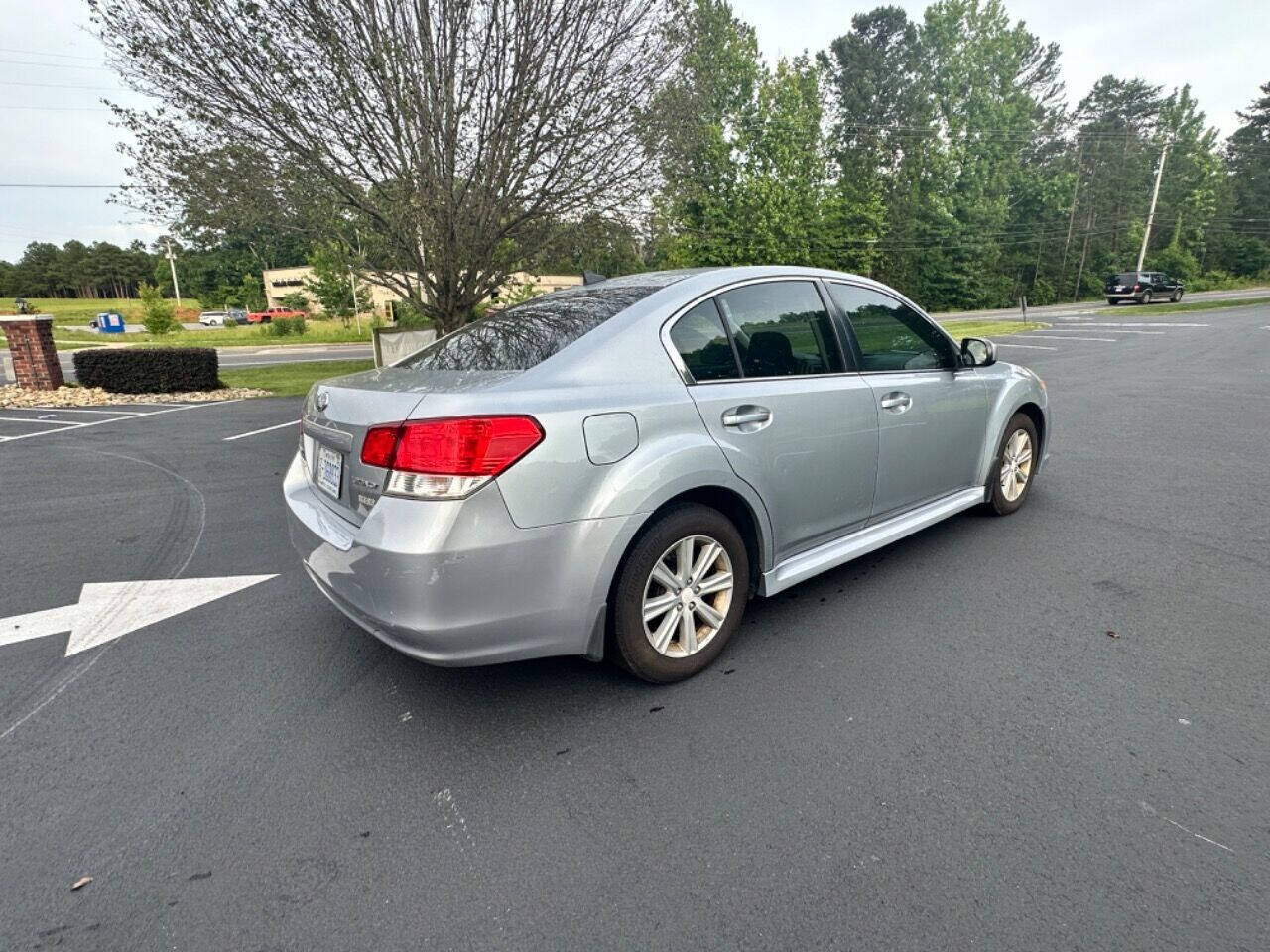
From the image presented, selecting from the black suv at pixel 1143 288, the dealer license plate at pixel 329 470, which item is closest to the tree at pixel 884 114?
the black suv at pixel 1143 288

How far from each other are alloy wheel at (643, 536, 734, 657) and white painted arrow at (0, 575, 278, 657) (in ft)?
8.29

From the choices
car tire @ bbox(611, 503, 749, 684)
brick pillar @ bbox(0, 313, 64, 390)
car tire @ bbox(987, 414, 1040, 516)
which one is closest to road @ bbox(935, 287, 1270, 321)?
car tire @ bbox(987, 414, 1040, 516)

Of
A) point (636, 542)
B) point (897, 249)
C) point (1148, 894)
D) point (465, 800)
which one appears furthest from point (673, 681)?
point (897, 249)

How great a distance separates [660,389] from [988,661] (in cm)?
177

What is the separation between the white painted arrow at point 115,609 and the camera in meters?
3.20

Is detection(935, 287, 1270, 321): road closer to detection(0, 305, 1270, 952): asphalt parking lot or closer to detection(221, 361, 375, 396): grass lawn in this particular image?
detection(221, 361, 375, 396): grass lawn

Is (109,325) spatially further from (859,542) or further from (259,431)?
(859,542)

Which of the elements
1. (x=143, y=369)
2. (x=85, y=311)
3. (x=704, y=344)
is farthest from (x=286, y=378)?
(x=85, y=311)

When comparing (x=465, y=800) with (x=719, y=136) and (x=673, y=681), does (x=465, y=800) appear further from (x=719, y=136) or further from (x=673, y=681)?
(x=719, y=136)

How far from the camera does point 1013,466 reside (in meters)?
4.45

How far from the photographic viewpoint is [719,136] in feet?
101

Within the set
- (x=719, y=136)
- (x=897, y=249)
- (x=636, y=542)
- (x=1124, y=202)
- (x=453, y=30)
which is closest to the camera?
(x=636, y=542)

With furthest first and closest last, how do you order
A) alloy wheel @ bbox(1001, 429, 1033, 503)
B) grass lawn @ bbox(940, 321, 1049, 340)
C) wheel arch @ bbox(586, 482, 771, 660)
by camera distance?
1. grass lawn @ bbox(940, 321, 1049, 340)
2. alloy wheel @ bbox(1001, 429, 1033, 503)
3. wheel arch @ bbox(586, 482, 771, 660)

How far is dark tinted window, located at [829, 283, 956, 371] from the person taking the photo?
343cm
